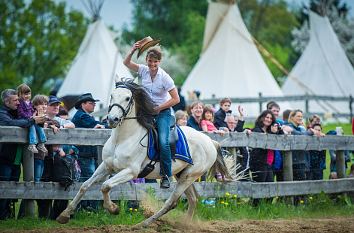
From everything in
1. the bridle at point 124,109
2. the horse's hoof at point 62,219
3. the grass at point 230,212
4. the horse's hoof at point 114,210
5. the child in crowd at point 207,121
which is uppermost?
the bridle at point 124,109

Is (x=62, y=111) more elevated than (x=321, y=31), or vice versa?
(x=321, y=31)

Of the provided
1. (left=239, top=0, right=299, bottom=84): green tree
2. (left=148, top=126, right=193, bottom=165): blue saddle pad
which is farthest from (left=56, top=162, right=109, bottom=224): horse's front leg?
(left=239, top=0, right=299, bottom=84): green tree

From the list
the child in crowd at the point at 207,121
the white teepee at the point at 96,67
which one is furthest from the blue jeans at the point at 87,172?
the white teepee at the point at 96,67

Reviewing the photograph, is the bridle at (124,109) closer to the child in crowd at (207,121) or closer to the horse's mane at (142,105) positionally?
the horse's mane at (142,105)

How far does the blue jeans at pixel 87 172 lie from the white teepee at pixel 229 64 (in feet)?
70.5

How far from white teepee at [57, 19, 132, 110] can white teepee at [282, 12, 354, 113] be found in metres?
8.76

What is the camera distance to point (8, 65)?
55.6m

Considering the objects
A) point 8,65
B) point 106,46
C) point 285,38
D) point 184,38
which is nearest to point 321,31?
point 106,46

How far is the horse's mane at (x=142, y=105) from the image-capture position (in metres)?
11.3

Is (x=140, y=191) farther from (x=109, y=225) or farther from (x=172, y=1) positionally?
(x=172, y=1)

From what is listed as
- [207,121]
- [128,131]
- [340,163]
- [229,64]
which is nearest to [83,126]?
[128,131]

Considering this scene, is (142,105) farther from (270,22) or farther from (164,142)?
(270,22)

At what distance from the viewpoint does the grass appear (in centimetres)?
1145

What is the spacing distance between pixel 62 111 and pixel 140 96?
2.72m
